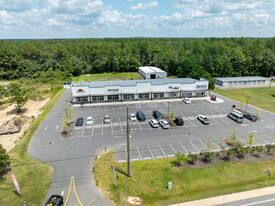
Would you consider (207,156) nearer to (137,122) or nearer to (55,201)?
(137,122)

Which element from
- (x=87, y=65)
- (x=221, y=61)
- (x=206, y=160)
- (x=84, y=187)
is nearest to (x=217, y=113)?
(x=206, y=160)

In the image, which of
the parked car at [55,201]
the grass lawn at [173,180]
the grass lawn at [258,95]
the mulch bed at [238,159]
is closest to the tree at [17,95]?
the grass lawn at [173,180]

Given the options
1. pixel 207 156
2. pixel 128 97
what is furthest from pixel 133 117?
pixel 207 156

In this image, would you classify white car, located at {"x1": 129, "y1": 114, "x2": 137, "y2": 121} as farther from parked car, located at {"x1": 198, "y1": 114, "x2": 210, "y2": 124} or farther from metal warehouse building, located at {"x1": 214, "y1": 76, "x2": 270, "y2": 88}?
metal warehouse building, located at {"x1": 214, "y1": 76, "x2": 270, "y2": 88}

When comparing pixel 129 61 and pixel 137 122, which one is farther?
pixel 129 61

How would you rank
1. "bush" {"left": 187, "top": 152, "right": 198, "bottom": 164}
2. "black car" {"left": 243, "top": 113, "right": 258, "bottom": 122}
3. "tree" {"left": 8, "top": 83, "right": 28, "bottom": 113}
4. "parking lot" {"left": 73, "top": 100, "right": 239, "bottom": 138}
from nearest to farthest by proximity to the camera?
"bush" {"left": 187, "top": 152, "right": 198, "bottom": 164}
"parking lot" {"left": 73, "top": 100, "right": 239, "bottom": 138}
"black car" {"left": 243, "top": 113, "right": 258, "bottom": 122}
"tree" {"left": 8, "top": 83, "right": 28, "bottom": 113}

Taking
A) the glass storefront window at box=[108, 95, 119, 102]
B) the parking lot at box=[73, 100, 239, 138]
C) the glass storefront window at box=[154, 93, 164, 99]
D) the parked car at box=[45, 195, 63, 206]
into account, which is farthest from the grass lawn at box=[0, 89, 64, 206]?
the glass storefront window at box=[154, 93, 164, 99]
